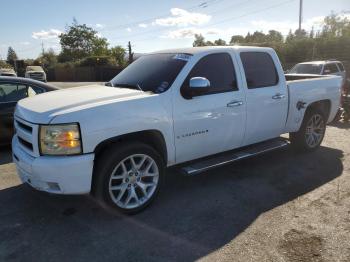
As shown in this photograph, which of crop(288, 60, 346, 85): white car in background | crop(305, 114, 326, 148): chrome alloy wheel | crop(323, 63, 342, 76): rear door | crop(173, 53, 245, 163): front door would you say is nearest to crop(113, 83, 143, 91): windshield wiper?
crop(173, 53, 245, 163): front door

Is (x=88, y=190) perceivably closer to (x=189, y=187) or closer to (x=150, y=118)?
(x=150, y=118)

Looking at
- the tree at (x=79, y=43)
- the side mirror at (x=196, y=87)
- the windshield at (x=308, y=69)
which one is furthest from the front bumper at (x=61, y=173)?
the tree at (x=79, y=43)

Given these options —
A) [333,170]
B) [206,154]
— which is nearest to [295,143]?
[333,170]

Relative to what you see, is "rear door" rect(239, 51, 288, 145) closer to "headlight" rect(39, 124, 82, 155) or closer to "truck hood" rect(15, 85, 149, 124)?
"truck hood" rect(15, 85, 149, 124)

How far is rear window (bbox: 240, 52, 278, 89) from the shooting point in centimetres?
524

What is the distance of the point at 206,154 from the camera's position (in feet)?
15.9

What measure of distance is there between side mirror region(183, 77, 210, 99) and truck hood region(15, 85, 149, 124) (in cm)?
53

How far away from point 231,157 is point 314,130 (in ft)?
7.95

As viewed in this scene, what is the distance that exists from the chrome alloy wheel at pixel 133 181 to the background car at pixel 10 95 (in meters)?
3.75

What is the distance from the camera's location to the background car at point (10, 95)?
679cm

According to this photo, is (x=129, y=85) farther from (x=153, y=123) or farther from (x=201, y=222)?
(x=201, y=222)

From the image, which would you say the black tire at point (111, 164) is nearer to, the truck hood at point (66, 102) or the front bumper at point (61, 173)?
the front bumper at point (61, 173)

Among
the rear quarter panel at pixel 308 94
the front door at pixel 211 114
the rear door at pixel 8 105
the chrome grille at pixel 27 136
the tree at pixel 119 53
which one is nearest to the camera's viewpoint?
the chrome grille at pixel 27 136

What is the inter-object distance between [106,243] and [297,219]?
2.15m
